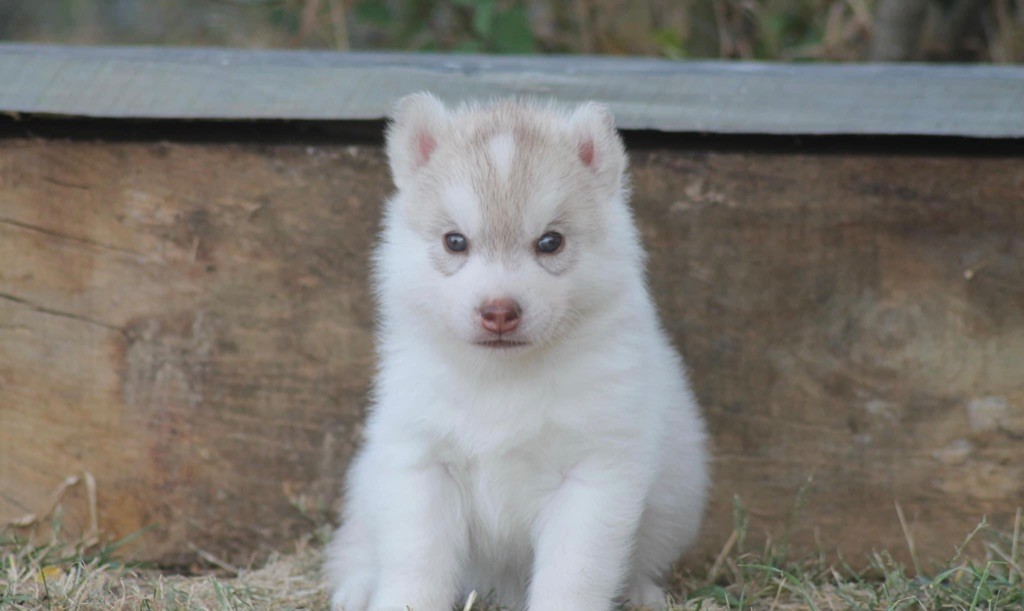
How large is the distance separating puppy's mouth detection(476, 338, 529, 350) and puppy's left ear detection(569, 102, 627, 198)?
1.71 feet

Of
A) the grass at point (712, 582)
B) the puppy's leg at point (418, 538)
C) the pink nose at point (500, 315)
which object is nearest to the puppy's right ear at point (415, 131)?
the pink nose at point (500, 315)

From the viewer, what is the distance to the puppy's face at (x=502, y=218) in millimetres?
3033

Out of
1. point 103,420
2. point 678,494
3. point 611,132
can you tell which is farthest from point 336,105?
point 678,494

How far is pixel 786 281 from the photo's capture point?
400 cm

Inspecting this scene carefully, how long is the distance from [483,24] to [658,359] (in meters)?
2.10

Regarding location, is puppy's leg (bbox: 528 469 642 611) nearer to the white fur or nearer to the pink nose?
the pink nose

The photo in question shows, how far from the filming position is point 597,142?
10.8ft

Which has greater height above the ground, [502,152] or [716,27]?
[716,27]

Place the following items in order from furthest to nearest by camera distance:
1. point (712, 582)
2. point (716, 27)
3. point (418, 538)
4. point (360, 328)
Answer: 1. point (716, 27)
2. point (360, 328)
3. point (712, 582)
4. point (418, 538)

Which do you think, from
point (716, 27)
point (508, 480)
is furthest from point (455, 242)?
point (716, 27)

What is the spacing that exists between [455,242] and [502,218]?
0.14 metres

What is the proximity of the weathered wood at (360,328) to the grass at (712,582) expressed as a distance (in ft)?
0.39

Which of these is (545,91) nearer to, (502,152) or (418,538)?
(502,152)

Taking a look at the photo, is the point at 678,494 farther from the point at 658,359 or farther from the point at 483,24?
the point at 483,24
